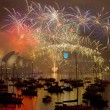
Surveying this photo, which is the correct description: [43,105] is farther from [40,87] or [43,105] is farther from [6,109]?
[40,87]

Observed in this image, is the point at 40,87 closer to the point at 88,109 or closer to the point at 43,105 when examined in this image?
the point at 43,105

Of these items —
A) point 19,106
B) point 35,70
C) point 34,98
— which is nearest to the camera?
point 19,106

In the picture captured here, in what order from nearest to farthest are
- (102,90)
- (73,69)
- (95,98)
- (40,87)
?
1. (95,98)
2. (102,90)
3. (40,87)
4. (73,69)

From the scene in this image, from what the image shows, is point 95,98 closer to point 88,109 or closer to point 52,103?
point 52,103

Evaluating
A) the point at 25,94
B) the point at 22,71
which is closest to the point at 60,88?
the point at 25,94

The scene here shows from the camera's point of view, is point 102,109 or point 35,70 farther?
point 35,70

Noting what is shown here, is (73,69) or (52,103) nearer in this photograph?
(52,103)

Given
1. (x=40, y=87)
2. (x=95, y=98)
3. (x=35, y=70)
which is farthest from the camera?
(x=35, y=70)

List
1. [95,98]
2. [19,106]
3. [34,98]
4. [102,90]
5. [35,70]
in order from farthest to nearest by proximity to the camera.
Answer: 1. [35,70]
2. [102,90]
3. [34,98]
4. [95,98]
5. [19,106]

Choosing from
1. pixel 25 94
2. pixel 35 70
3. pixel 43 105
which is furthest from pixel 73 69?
pixel 43 105
